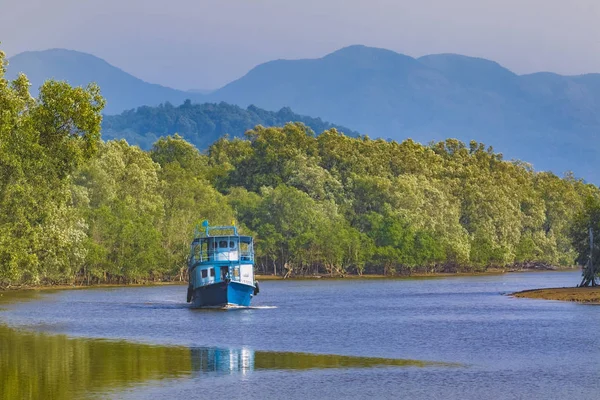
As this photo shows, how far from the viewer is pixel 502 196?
625 ft

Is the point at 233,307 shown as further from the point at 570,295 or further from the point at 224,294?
the point at 570,295

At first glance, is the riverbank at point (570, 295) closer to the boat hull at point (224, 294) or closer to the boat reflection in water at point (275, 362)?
the boat hull at point (224, 294)

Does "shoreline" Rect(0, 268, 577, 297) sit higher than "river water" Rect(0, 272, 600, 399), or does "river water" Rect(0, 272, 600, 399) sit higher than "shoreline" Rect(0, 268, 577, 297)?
"shoreline" Rect(0, 268, 577, 297)

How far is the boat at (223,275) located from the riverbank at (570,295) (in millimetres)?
28458

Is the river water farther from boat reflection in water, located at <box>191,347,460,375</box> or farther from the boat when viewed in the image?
the boat

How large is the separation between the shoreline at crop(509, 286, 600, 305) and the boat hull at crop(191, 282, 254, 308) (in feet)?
95.0

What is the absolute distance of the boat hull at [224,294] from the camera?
82375 mm

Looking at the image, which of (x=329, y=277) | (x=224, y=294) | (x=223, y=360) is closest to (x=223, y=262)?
(x=224, y=294)

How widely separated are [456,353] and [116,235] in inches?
3172

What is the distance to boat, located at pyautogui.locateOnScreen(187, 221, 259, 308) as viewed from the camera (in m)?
82.6

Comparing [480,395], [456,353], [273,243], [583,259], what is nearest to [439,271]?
[273,243]

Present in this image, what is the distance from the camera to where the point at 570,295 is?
91.4 meters

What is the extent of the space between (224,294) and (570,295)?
105ft

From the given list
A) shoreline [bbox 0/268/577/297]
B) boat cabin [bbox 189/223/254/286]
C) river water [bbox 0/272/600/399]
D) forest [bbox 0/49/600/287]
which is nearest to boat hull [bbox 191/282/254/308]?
boat cabin [bbox 189/223/254/286]
